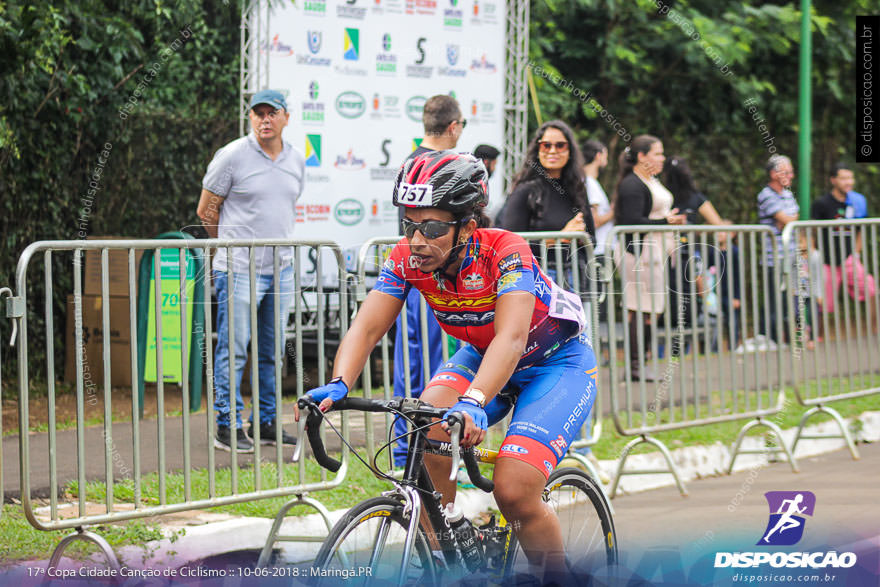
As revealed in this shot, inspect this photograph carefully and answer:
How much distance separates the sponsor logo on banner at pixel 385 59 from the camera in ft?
36.3

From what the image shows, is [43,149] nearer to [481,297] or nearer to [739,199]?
[481,297]

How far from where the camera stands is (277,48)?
10.2 meters

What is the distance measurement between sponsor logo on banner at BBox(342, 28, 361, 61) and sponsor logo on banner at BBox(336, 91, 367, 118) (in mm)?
333

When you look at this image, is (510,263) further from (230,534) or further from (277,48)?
(277,48)

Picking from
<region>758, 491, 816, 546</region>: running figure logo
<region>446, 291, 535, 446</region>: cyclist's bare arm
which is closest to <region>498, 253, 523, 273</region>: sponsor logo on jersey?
<region>446, 291, 535, 446</region>: cyclist's bare arm

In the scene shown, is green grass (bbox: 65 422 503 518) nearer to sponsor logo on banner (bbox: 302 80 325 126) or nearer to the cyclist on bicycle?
the cyclist on bicycle

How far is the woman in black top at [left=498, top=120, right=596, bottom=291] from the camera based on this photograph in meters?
7.60

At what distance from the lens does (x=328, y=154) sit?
10758 millimetres

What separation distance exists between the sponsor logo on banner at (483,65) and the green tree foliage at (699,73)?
7.19 ft

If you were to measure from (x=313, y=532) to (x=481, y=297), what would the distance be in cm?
221

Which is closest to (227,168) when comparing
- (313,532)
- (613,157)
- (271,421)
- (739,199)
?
(271,421)

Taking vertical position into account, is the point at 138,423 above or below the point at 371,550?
above

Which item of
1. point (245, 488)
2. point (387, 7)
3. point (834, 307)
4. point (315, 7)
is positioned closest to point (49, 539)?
point (245, 488)

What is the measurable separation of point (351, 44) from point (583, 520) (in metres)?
7.00
